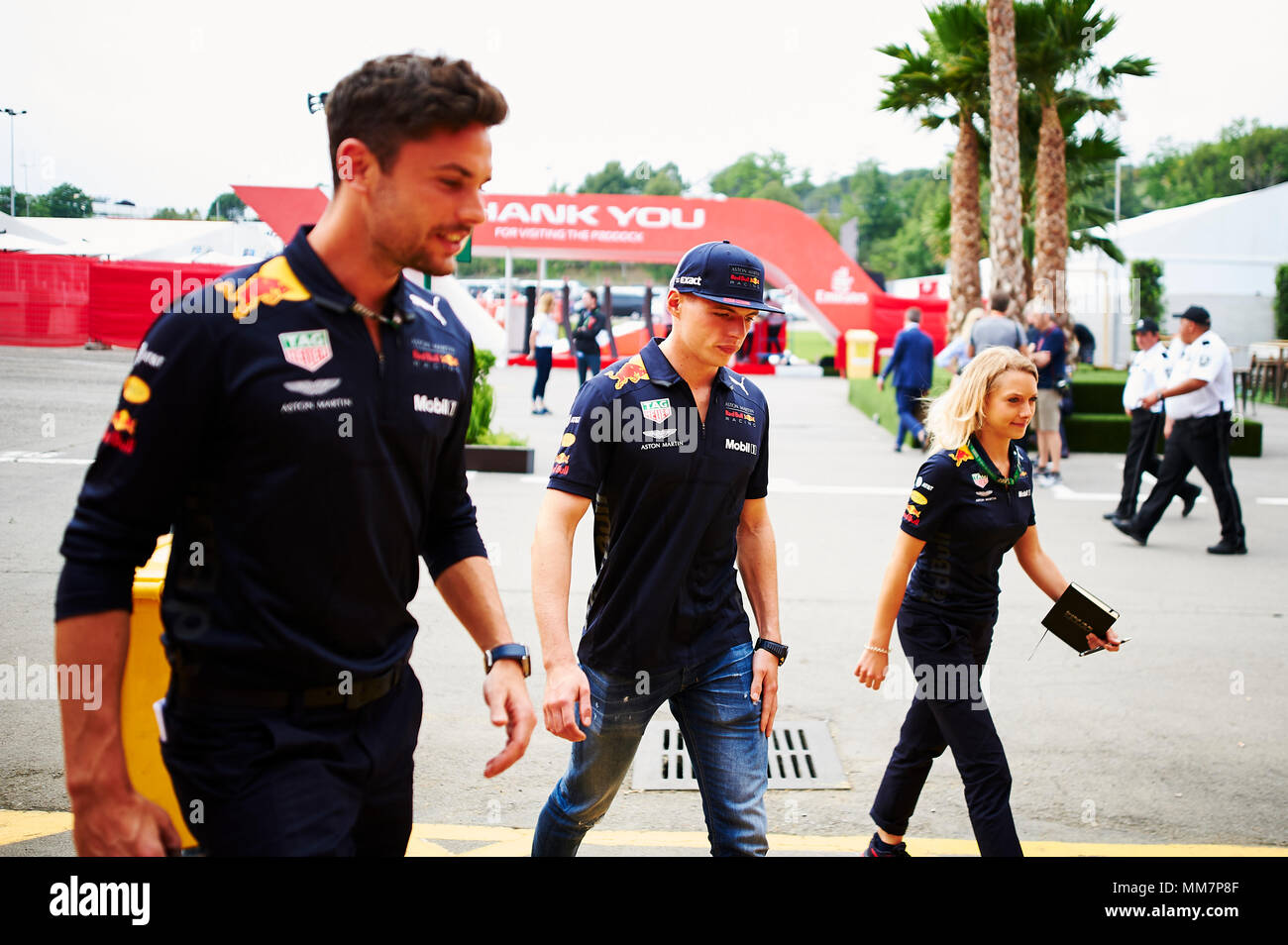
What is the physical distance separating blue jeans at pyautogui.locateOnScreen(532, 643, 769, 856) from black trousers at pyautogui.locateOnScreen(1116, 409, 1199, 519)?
26.2ft

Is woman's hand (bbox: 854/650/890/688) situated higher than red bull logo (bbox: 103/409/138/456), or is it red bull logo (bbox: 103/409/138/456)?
red bull logo (bbox: 103/409/138/456)

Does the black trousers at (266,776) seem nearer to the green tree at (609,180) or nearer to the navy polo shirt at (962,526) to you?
the navy polo shirt at (962,526)

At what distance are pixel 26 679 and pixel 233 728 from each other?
416 cm

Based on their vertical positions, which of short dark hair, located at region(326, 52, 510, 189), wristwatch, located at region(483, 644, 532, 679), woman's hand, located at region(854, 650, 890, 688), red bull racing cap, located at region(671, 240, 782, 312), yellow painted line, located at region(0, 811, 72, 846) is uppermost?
short dark hair, located at region(326, 52, 510, 189)

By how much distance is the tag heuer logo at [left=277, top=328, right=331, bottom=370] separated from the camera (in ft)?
6.57

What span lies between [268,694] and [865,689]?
14.2 ft

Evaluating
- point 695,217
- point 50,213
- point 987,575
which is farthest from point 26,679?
point 695,217

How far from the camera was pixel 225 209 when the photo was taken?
938cm

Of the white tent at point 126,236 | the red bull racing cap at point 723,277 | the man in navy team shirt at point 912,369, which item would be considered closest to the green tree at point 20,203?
the white tent at point 126,236

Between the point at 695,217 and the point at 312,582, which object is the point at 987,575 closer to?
the point at 312,582

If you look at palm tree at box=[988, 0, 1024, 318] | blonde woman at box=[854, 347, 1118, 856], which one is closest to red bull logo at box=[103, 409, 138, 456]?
blonde woman at box=[854, 347, 1118, 856]

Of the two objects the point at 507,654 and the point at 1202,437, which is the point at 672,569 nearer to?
the point at 507,654

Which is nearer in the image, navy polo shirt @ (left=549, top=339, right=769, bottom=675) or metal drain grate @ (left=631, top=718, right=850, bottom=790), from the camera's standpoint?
navy polo shirt @ (left=549, top=339, right=769, bottom=675)

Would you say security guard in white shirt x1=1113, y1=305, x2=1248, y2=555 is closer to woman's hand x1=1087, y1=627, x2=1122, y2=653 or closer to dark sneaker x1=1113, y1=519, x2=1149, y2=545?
dark sneaker x1=1113, y1=519, x2=1149, y2=545
